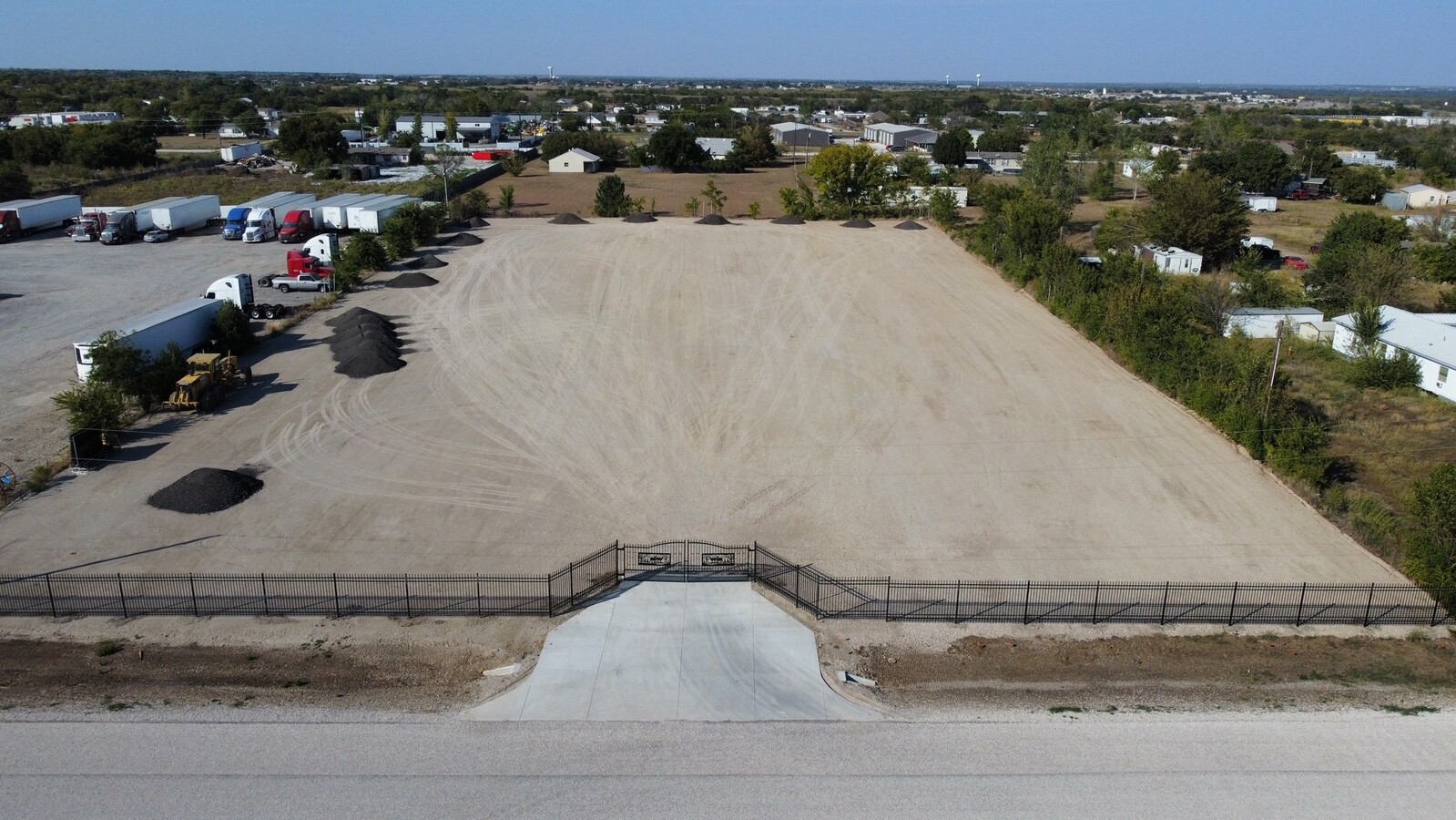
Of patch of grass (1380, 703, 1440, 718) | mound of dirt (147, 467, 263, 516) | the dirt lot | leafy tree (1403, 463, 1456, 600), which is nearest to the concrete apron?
patch of grass (1380, 703, 1440, 718)

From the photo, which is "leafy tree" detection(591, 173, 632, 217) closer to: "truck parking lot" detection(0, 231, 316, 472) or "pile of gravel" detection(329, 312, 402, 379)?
"truck parking lot" detection(0, 231, 316, 472)

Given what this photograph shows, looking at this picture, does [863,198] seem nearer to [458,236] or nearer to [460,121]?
[458,236]

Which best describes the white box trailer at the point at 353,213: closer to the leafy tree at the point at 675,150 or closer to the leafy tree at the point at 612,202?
the leafy tree at the point at 612,202

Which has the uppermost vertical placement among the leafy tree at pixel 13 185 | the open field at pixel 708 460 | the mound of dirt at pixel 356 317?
the leafy tree at pixel 13 185

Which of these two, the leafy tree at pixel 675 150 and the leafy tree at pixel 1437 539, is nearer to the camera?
the leafy tree at pixel 1437 539

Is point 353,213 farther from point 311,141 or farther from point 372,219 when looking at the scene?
point 311,141

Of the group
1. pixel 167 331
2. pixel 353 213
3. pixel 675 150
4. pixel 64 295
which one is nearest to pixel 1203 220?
pixel 353 213

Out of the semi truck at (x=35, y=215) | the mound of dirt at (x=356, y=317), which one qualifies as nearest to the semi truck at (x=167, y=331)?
the mound of dirt at (x=356, y=317)
